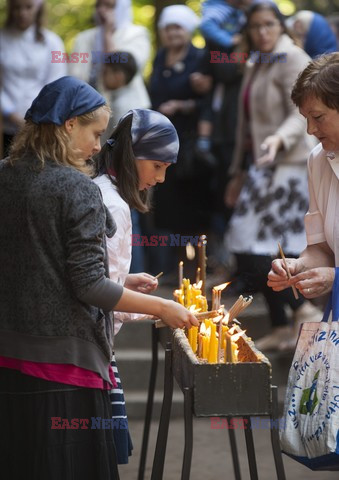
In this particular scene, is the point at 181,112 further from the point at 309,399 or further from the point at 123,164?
the point at 309,399

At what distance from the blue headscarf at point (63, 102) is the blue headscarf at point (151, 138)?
0.43m

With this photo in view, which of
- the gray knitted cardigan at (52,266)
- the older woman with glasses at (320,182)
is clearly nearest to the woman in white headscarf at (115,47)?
the older woman with glasses at (320,182)

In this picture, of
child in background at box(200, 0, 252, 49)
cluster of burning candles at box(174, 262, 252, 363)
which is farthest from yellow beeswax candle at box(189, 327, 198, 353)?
child in background at box(200, 0, 252, 49)

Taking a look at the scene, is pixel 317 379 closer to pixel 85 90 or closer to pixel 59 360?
pixel 59 360

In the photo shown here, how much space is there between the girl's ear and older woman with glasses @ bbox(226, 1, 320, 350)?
124 inches

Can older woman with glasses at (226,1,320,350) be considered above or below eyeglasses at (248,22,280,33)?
below

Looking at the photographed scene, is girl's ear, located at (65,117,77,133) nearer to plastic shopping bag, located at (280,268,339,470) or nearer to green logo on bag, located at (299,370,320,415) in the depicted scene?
plastic shopping bag, located at (280,268,339,470)

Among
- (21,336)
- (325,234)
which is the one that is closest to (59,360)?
(21,336)

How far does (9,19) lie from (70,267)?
5.02 meters

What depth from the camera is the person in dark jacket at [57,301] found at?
3584 millimetres

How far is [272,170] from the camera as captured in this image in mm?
7102

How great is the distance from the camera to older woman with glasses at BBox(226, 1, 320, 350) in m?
6.93

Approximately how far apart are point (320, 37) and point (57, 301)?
472 centimetres

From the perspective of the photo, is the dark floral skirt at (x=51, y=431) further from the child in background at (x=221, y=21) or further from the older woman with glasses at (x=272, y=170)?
the child in background at (x=221, y=21)
